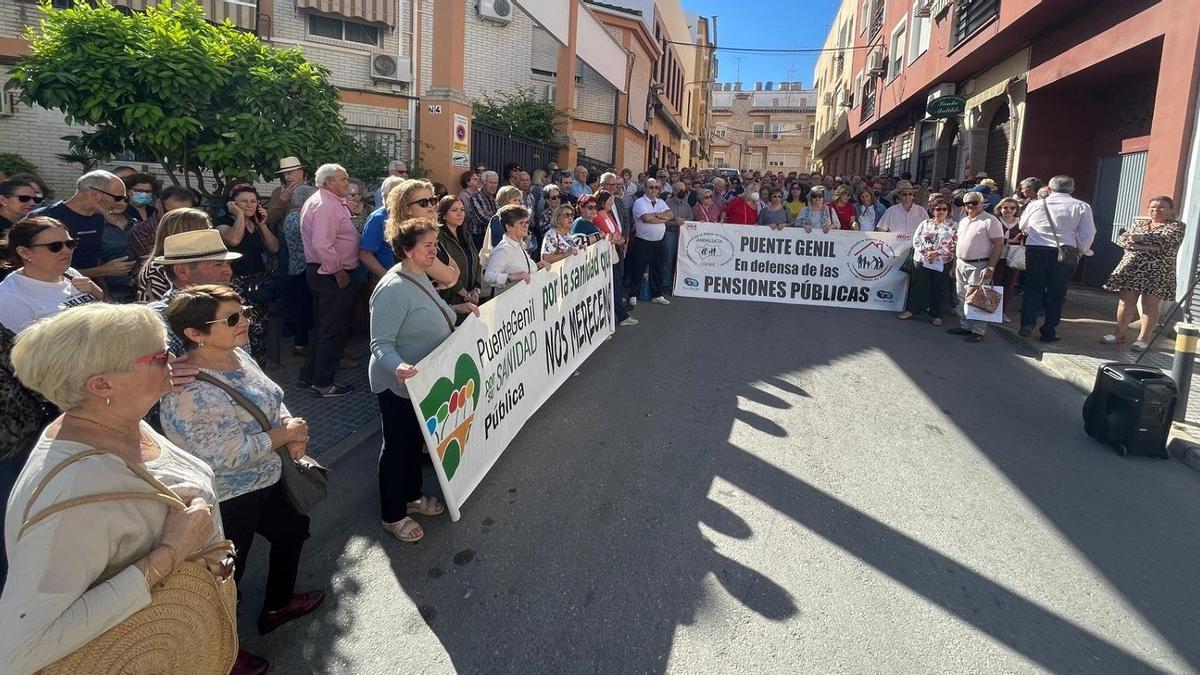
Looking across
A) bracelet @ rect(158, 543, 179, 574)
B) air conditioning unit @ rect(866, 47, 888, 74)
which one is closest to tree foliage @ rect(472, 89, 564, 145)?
bracelet @ rect(158, 543, 179, 574)

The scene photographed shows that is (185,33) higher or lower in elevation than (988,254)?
higher

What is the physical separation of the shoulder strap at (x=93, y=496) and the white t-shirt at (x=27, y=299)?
1.78m

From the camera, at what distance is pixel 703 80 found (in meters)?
48.6

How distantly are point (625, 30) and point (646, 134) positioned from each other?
4.13m

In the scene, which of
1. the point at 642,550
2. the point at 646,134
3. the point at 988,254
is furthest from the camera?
the point at 646,134

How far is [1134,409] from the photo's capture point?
16.6 feet

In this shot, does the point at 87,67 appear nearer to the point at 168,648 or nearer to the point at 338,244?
the point at 338,244

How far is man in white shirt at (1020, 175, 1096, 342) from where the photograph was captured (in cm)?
826

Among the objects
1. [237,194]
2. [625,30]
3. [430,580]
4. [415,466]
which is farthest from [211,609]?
[625,30]

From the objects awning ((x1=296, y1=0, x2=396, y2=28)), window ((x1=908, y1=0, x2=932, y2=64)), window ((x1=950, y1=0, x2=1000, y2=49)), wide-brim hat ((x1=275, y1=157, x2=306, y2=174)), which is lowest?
wide-brim hat ((x1=275, y1=157, x2=306, y2=174))

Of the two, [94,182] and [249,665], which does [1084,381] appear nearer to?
[249,665]

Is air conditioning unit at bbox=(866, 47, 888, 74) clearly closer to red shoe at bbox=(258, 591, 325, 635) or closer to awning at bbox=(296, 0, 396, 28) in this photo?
awning at bbox=(296, 0, 396, 28)

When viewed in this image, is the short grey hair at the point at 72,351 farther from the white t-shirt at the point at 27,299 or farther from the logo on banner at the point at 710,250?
the logo on banner at the point at 710,250

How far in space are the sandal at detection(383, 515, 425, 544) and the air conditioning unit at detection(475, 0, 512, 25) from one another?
54.8 feet
